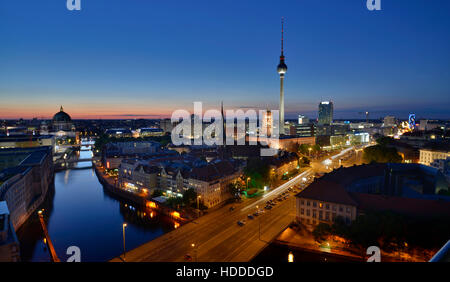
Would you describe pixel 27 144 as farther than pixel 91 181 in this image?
Yes

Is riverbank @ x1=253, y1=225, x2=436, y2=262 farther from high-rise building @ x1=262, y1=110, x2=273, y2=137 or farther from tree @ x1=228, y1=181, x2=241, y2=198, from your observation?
high-rise building @ x1=262, y1=110, x2=273, y2=137

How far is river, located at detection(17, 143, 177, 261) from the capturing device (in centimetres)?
1700

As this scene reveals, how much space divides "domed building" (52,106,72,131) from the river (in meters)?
67.2

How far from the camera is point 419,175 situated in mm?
24484

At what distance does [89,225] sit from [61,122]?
8312 centimetres

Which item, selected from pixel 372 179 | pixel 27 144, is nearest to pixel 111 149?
pixel 27 144

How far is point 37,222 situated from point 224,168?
16839 mm

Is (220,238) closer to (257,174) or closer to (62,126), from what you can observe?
(257,174)

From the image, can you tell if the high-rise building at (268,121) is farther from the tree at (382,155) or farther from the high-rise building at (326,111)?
the high-rise building at (326,111)

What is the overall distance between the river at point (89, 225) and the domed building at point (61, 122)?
6716 centimetres

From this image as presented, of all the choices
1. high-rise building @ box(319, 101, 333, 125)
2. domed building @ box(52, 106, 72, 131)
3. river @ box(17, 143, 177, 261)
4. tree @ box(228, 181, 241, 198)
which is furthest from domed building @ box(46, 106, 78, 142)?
high-rise building @ box(319, 101, 333, 125)

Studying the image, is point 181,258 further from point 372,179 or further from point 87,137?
point 87,137

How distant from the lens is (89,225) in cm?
2080
